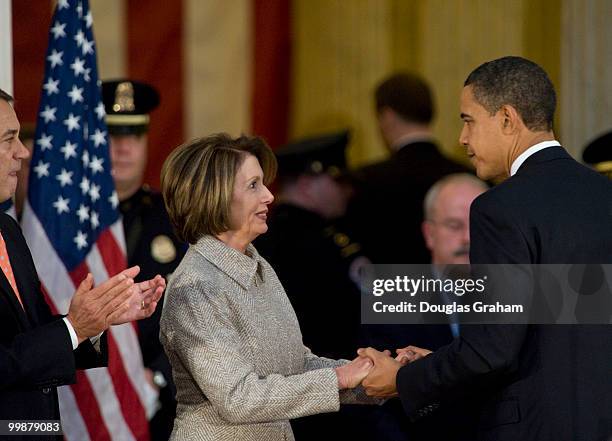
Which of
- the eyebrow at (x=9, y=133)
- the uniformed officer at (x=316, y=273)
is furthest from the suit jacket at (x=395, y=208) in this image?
the eyebrow at (x=9, y=133)

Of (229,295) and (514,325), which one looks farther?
(229,295)

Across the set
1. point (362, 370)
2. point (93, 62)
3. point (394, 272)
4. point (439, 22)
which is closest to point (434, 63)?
point (439, 22)

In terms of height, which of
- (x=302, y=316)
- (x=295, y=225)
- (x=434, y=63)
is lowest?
(x=302, y=316)

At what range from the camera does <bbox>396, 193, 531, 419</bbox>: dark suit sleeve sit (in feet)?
10.7

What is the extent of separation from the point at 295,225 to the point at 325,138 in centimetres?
84

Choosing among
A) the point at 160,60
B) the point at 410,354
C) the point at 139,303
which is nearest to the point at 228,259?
the point at 139,303

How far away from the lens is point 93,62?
466cm

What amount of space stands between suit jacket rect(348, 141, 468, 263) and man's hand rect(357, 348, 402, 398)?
2102mm

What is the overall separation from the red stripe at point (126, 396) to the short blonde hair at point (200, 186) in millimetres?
1023

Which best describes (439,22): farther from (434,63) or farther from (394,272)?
(394,272)

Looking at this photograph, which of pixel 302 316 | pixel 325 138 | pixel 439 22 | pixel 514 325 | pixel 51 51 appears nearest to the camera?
pixel 514 325

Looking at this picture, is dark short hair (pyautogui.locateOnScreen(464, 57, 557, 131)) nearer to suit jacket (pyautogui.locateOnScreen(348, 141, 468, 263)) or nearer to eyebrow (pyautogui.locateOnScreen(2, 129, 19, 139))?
eyebrow (pyautogui.locateOnScreen(2, 129, 19, 139))

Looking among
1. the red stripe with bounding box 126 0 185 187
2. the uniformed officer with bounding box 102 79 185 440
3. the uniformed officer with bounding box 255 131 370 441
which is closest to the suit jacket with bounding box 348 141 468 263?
the uniformed officer with bounding box 255 131 370 441

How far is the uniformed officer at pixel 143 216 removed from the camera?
4.89 m
